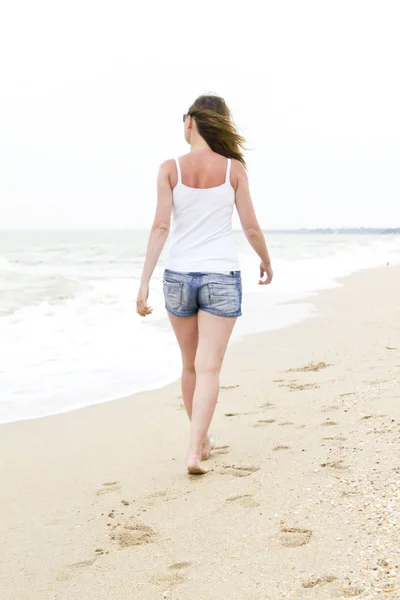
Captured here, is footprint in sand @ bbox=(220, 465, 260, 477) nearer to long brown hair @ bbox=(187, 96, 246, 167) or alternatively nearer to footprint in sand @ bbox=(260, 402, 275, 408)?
footprint in sand @ bbox=(260, 402, 275, 408)

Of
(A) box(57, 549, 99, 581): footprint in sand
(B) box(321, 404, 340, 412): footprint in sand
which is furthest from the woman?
(B) box(321, 404, 340, 412): footprint in sand

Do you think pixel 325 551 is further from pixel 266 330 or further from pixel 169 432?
pixel 266 330

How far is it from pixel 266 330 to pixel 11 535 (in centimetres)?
641

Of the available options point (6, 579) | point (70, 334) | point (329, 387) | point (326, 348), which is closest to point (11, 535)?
point (6, 579)

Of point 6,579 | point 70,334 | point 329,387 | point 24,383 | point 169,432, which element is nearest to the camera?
point 6,579

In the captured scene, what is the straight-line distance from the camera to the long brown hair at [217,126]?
3.37m

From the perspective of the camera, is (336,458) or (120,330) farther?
(120,330)

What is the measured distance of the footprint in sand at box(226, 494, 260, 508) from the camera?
288cm

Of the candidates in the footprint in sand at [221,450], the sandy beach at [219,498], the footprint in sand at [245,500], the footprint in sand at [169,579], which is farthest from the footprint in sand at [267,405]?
the footprint in sand at [169,579]

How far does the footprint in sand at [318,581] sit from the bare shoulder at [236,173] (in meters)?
1.96

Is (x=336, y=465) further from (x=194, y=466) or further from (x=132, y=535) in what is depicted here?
(x=132, y=535)

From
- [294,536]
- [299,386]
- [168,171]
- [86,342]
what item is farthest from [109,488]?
[86,342]

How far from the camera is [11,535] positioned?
9.57 feet

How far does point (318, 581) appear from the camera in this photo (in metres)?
2.11
